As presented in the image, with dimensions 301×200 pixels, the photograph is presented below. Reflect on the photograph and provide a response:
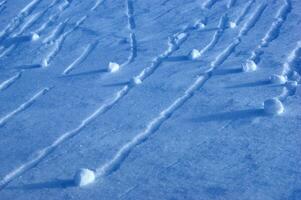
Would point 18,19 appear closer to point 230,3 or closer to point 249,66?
point 230,3

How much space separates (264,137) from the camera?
1992 mm

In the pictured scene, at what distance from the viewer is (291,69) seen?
8.05 ft

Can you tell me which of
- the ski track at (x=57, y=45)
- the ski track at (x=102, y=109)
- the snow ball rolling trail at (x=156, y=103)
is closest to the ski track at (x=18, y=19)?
the snow ball rolling trail at (x=156, y=103)

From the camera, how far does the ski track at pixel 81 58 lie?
3041 millimetres

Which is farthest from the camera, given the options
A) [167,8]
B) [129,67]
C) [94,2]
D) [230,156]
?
[94,2]

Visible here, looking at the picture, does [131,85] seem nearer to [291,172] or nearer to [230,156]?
[230,156]

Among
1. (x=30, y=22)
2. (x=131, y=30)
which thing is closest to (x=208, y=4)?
(x=131, y=30)

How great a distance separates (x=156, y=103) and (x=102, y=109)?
13.8 inches

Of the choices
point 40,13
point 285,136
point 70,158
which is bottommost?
point 285,136

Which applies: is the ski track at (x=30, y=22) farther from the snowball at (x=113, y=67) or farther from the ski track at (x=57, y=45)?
the snowball at (x=113, y=67)

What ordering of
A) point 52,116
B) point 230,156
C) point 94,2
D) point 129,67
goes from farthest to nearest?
point 94,2
point 129,67
point 52,116
point 230,156

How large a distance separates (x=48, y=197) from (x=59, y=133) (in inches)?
20.7

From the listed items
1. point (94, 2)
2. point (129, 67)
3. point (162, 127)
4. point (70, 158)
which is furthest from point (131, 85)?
point (94, 2)

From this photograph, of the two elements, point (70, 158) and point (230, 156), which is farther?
point (70, 158)
